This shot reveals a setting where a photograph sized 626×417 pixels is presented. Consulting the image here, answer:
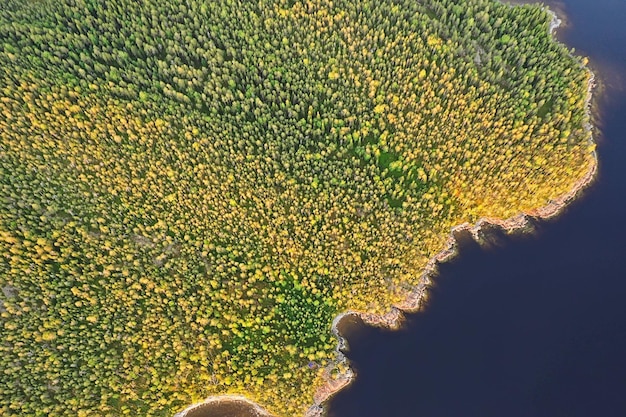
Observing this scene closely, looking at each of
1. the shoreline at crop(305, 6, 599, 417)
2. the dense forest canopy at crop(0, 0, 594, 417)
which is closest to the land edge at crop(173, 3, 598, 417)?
the shoreline at crop(305, 6, 599, 417)

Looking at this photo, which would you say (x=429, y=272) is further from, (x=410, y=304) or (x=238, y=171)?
(x=238, y=171)

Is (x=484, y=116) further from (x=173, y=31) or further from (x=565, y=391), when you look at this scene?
(x=173, y=31)

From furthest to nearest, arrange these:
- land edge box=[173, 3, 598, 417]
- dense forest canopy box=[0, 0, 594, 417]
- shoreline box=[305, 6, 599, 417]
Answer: shoreline box=[305, 6, 599, 417]
land edge box=[173, 3, 598, 417]
dense forest canopy box=[0, 0, 594, 417]

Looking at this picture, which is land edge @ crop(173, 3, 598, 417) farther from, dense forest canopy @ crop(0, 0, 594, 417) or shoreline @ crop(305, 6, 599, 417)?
dense forest canopy @ crop(0, 0, 594, 417)

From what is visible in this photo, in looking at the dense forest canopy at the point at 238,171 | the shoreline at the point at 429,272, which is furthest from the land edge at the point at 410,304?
the dense forest canopy at the point at 238,171

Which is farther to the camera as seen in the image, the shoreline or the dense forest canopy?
the shoreline

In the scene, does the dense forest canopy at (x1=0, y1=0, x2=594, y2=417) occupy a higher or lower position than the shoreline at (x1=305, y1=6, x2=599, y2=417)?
higher

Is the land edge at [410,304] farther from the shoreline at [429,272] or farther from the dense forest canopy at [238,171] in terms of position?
the dense forest canopy at [238,171]

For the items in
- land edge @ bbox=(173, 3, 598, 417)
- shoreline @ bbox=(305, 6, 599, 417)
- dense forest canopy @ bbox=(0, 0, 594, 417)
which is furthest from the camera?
shoreline @ bbox=(305, 6, 599, 417)

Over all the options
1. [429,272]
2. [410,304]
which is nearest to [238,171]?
[410,304]
